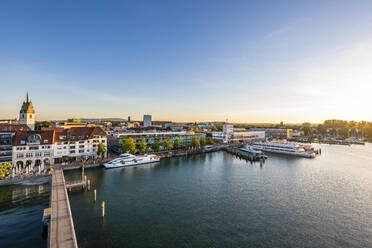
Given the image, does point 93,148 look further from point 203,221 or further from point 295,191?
point 295,191

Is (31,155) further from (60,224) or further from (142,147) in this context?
(60,224)

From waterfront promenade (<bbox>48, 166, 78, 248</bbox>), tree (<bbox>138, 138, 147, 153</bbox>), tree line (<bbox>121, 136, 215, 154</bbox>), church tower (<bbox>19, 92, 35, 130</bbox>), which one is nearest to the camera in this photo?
waterfront promenade (<bbox>48, 166, 78, 248</bbox>)

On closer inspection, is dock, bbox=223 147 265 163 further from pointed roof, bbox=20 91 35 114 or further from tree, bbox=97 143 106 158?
pointed roof, bbox=20 91 35 114

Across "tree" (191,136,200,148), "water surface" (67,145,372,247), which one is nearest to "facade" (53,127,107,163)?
"water surface" (67,145,372,247)

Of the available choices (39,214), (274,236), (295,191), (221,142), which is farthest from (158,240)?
(221,142)

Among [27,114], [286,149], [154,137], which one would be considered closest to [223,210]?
[154,137]

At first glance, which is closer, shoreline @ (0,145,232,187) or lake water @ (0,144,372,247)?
lake water @ (0,144,372,247)
